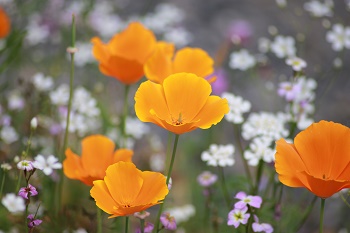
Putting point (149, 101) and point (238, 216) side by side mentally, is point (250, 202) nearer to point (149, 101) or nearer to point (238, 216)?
point (238, 216)

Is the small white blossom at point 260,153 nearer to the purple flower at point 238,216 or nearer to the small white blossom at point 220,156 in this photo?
the small white blossom at point 220,156

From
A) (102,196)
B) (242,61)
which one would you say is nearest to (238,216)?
(102,196)

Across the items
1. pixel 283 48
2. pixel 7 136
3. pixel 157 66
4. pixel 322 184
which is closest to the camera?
pixel 322 184

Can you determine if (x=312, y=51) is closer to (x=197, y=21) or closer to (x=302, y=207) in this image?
(x=197, y=21)

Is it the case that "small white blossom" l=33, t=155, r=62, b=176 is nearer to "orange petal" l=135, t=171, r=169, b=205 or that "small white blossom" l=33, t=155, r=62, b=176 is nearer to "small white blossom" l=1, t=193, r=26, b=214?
"small white blossom" l=1, t=193, r=26, b=214

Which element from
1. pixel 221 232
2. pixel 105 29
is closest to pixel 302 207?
pixel 221 232

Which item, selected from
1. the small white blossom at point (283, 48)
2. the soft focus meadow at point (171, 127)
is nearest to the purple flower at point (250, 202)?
the soft focus meadow at point (171, 127)
